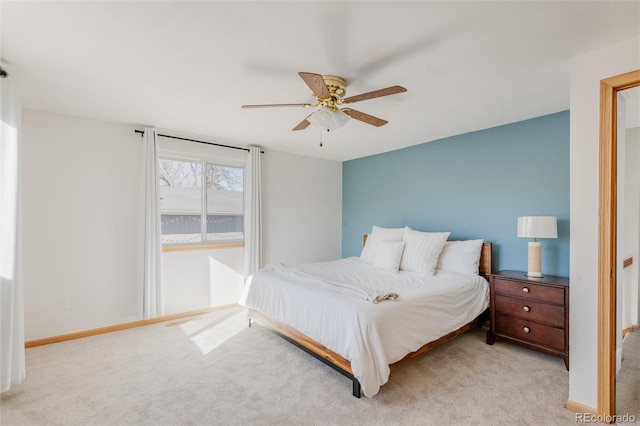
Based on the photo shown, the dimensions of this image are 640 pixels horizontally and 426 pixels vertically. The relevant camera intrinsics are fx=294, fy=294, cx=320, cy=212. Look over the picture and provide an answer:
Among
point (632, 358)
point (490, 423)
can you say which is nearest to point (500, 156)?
point (632, 358)

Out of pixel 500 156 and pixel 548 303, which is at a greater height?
pixel 500 156

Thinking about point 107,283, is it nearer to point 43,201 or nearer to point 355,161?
point 43,201

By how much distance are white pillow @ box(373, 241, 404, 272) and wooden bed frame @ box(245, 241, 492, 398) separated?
95 centimetres

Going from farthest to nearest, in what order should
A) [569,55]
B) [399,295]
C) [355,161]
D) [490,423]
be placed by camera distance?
1. [355,161]
2. [399,295]
3. [569,55]
4. [490,423]

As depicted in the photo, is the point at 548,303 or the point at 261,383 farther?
the point at 548,303

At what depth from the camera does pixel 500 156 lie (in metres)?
3.50

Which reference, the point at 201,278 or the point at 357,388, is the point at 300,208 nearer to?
the point at 201,278

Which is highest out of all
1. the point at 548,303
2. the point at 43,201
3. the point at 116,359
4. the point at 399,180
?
the point at 399,180

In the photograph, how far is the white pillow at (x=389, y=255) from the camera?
356 cm

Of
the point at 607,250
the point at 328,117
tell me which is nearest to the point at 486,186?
the point at 607,250

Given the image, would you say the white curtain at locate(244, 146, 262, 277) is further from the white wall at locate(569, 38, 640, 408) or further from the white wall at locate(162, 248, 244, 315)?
the white wall at locate(569, 38, 640, 408)

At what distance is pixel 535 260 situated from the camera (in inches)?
115

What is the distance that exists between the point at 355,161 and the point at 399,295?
11.0 feet

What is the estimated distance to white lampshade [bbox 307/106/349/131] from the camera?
226cm
